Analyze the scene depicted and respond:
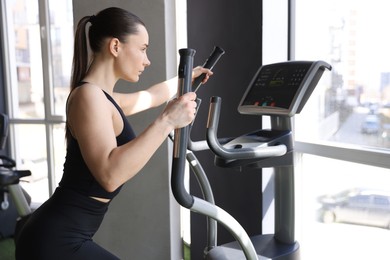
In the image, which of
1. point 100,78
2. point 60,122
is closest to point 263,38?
point 100,78

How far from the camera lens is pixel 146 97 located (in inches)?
81.7

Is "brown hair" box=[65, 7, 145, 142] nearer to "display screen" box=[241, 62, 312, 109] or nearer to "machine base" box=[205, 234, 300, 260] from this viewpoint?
"display screen" box=[241, 62, 312, 109]

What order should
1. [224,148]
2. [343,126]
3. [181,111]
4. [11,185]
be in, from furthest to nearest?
[11,185], [343,126], [224,148], [181,111]

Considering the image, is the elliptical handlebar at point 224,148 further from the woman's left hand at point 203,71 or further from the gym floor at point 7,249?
the gym floor at point 7,249

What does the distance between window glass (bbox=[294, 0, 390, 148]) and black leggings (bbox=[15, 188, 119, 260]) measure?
1269mm

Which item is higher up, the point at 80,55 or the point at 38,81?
the point at 80,55

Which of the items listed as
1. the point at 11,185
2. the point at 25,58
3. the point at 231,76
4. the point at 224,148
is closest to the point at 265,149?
the point at 224,148

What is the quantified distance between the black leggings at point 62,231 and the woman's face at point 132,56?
0.44 meters

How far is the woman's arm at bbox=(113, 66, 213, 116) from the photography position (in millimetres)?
1965

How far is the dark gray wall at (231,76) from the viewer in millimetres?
2457

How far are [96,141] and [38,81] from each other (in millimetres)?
3280

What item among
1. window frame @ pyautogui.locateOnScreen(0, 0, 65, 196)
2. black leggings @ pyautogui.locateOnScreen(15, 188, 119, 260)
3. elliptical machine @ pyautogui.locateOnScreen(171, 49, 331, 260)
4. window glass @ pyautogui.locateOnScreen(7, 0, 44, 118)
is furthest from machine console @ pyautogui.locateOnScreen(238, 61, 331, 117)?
window glass @ pyautogui.locateOnScreen(7, 0, 44, 118)

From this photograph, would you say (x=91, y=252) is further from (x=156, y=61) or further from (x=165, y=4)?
(x=165, y=4)

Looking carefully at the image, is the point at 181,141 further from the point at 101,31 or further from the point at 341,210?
the point at 341,210
